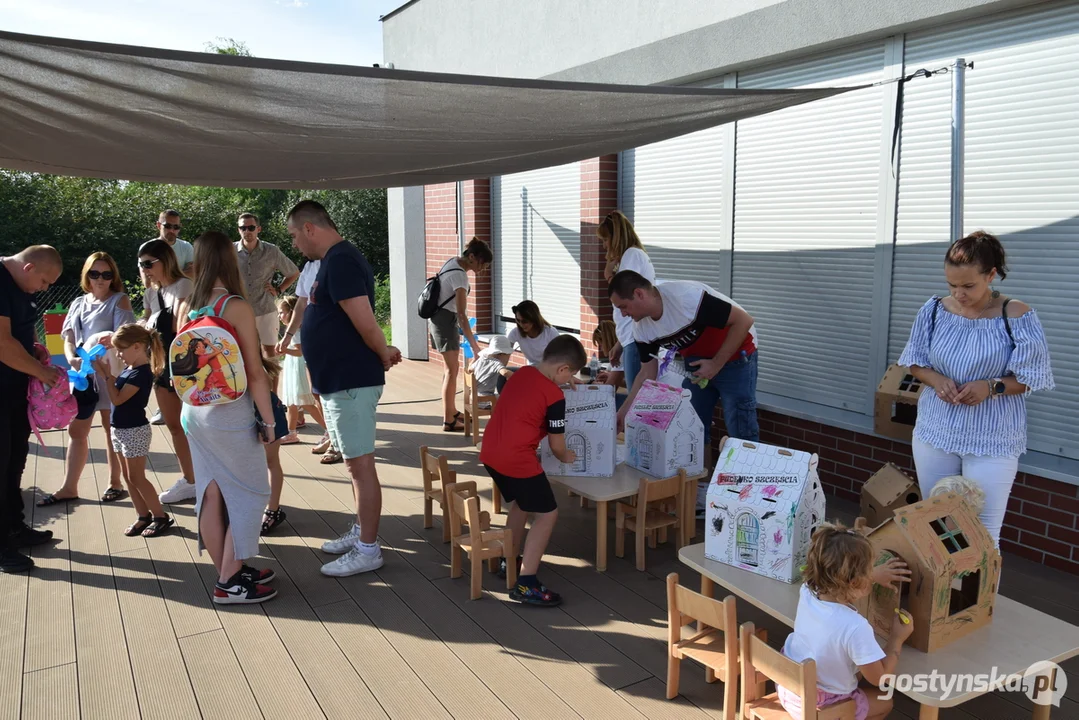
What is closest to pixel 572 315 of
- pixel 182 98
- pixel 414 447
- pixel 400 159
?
pixel 414 447

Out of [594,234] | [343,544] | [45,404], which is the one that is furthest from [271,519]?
[594,234]

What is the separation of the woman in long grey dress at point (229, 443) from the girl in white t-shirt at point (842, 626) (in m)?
2.45

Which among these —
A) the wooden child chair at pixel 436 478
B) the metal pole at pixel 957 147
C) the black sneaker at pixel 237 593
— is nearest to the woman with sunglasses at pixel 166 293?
the black sneaker at pixel 237 593

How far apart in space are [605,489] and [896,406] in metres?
1.75

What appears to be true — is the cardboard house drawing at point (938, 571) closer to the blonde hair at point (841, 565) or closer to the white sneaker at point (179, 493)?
the blonde hair at point (841, 565)

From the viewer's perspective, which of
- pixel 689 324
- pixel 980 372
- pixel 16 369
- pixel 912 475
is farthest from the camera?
pixel 912 475

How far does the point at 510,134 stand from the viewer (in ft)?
12.8

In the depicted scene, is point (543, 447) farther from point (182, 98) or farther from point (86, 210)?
point (86, 210)

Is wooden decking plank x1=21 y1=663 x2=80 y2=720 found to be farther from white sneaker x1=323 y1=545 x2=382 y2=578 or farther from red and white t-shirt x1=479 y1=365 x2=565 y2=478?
red and white t-shirt x1=479 y1=365 x2=565 y2=478

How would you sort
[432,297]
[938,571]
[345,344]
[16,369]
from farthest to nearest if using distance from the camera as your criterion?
[432,297]
[16,369]
[345,344]
[938,571]

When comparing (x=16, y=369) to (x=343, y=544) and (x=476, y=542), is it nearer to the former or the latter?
(x=343, y=544)

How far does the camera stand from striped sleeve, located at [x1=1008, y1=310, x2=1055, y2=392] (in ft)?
9.91

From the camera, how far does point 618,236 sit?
530 cm

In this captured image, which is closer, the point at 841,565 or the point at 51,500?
the point at 841,565
